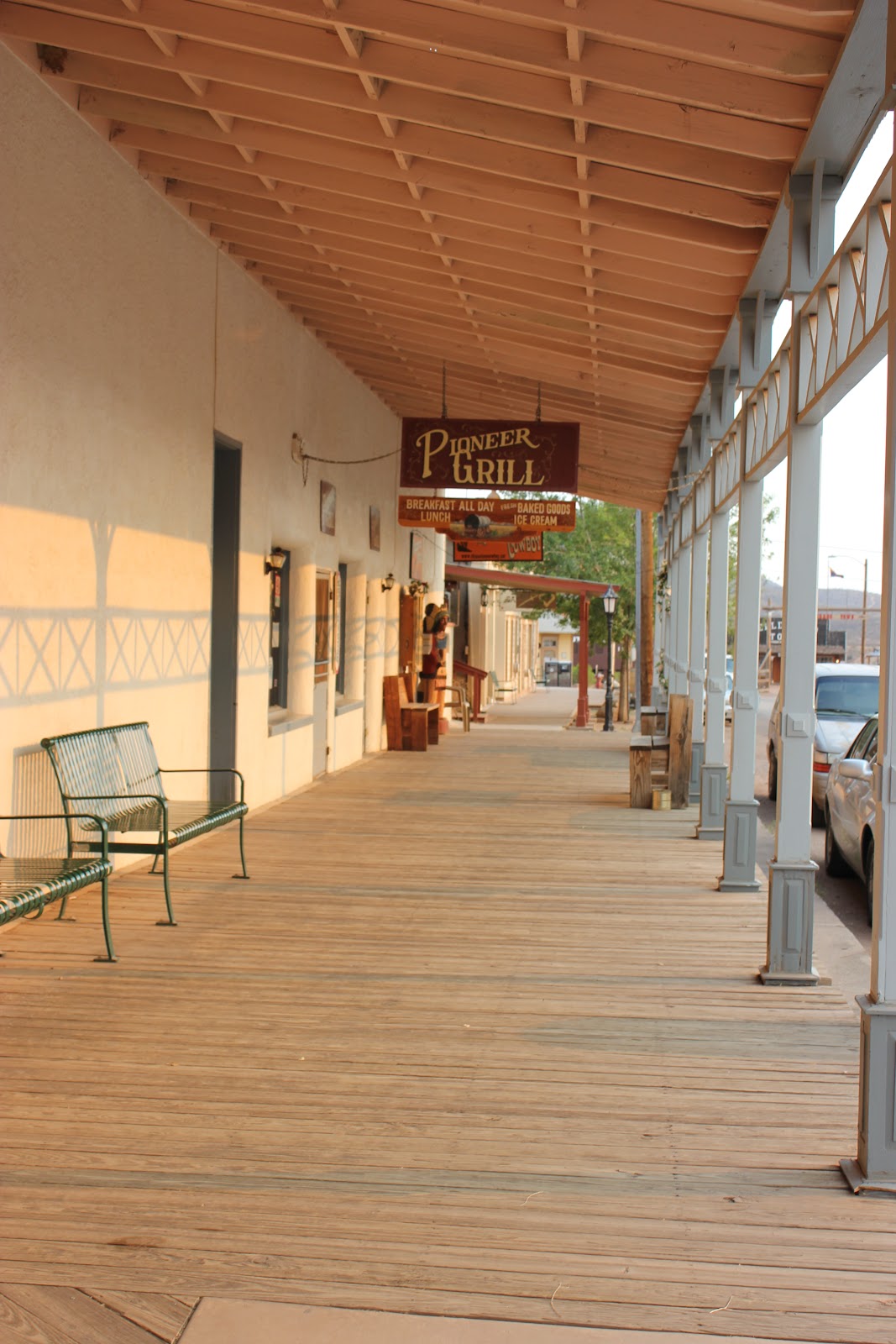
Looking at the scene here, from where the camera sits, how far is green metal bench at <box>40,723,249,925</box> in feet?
20.6

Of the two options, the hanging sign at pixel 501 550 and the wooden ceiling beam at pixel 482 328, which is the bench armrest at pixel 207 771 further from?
the hanging sign at pixel 501 550

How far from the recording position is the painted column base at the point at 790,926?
18.5 ft

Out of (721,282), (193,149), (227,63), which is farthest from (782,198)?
(193,149)

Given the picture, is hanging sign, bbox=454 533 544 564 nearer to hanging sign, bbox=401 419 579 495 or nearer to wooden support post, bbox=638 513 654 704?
wooden support post, bbox=638 513 654 704

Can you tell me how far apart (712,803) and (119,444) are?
207 inches

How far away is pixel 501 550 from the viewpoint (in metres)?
21.2

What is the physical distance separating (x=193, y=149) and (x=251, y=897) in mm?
4384

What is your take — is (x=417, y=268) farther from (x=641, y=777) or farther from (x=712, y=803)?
(x=641, y=777)

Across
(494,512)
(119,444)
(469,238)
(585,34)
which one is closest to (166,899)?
(119,444)

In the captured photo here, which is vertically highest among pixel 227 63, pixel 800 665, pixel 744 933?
pixel 227 63

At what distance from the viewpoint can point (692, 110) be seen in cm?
514

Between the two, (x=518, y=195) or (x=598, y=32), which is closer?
(x=598, y=32)

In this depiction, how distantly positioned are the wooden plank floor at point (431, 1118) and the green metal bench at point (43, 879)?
0.44 metres

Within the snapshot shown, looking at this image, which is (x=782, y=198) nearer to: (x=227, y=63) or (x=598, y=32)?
(x=598, y=32)
